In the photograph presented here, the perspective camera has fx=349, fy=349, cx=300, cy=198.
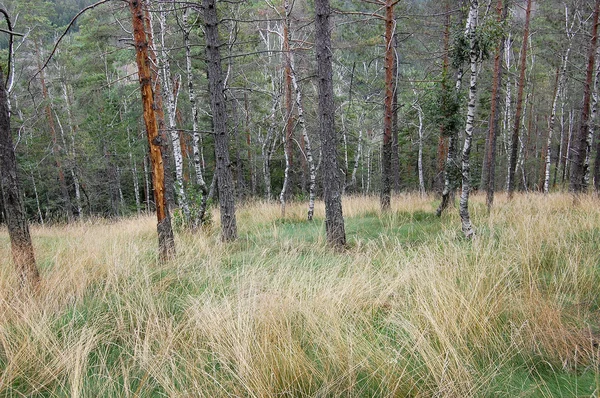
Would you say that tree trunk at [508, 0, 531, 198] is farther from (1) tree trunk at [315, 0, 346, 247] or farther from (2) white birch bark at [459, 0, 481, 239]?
(1) tree trunk at [315, 0, 346, 247]

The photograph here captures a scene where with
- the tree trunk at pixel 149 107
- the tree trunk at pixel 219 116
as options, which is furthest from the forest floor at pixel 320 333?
the tree trunk at pixel 219 116

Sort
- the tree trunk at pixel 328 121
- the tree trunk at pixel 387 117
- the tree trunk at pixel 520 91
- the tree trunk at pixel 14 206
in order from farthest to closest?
1. the tree trunk at pixel 520 91
2. the tree trunk at pixel 387 117
3. the tree trunk at pixel 328 121
4. the tree trunk at pixel 14 206

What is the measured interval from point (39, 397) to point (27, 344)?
55 centimetres

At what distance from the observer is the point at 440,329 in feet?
8.79

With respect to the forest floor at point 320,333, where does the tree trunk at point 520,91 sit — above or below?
above

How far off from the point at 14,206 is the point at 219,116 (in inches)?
142

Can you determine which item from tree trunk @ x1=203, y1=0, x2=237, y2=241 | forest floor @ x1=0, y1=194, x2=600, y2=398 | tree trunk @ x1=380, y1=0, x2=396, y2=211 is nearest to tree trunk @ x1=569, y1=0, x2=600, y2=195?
tree trunk @ x1=380, y1=0, x2=396, y2=211

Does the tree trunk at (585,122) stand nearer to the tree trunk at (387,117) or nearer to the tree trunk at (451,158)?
the tree trunk at (451,158)

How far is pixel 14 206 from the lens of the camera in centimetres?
400

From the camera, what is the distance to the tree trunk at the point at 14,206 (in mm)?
3848

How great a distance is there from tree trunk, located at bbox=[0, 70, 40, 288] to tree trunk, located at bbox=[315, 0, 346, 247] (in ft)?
13.7

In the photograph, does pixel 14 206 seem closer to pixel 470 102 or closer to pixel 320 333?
pixel 320 333

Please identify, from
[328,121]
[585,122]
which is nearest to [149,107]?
[328,121]

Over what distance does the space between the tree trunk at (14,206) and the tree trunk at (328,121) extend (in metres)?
4.19
